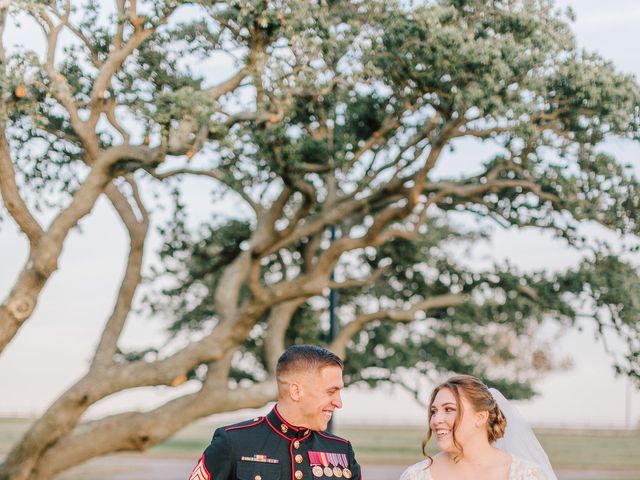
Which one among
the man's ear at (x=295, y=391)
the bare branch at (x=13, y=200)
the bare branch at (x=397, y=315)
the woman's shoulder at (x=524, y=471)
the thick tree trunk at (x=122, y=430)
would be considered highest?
the bare branch at (x=13, y=200)

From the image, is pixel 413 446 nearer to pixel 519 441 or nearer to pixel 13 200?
pixel 13 200

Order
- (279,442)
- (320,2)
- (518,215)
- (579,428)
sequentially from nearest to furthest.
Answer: (279,442) → (320,2) → (518,215) → (579,428)

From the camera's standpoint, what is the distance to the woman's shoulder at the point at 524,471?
482 centimetres

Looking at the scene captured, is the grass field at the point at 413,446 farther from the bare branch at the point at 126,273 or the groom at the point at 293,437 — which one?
the groom at the point at 293,437

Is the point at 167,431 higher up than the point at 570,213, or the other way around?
the point at 570,213

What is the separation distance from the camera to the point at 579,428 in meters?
57.6

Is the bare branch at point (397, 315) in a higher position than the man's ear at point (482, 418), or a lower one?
higher

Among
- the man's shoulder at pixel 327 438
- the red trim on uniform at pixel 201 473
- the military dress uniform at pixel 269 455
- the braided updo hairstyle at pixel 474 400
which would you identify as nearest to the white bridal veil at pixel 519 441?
the braided updo hairstyle at pixel 474 400

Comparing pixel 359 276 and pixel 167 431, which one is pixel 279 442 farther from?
pixel 359 276

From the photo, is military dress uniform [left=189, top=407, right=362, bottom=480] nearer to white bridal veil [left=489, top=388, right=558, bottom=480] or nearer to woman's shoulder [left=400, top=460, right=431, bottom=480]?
woman's shoulder [left=400, top=460, right=431, bottom=480]

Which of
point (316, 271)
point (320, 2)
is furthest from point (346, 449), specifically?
point (316, 271)

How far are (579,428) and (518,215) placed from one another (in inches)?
1715

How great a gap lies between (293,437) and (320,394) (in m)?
0.30

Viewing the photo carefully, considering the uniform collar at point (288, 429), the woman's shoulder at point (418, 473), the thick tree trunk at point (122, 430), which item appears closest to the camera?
the uniform collar at point (288, 429)
